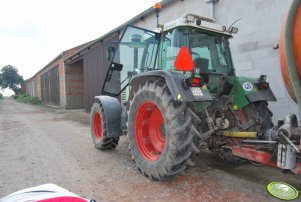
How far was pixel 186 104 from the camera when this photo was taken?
3461 mm

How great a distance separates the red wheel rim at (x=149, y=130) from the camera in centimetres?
402

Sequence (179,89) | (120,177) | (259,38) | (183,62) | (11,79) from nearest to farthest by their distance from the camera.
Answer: (179,89) < (183,62) < (120,177) < (259,38) < (11,79)

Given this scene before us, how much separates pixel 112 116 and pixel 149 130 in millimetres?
1230

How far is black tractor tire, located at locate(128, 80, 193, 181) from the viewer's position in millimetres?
3348

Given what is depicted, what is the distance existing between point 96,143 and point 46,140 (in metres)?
2.07

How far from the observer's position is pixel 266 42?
243 inches

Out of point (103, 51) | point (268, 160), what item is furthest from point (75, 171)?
point (103, 51)

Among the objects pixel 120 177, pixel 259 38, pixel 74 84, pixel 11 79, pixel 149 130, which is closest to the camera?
pixel 120 177

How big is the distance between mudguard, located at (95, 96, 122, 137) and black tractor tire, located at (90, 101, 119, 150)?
0.10 metres

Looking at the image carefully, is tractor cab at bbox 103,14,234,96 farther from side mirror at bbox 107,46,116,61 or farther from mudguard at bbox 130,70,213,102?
mudguard at bbox 130,70,213,102

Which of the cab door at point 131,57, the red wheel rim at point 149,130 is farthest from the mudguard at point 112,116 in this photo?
the red wheel rim at point 149,130

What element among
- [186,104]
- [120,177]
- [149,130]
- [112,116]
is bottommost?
[120,177]

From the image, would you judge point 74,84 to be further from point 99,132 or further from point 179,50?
point 179,50

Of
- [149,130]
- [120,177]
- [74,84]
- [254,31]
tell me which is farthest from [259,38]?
[74,84]
